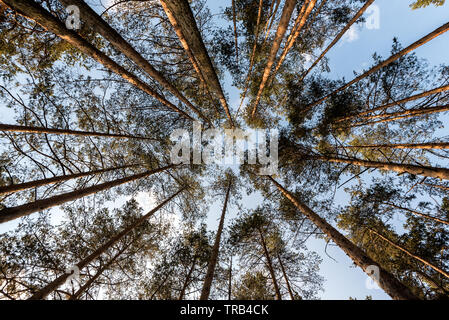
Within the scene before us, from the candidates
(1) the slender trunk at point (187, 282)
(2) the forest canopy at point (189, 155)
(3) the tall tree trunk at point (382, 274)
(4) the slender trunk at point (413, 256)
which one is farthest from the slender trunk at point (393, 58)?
(1) the slender trunk at point (187, 282)

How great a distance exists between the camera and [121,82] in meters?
7.41

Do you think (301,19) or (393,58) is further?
(393,58)

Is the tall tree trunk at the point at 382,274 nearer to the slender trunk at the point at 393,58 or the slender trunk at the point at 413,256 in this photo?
the slender trunk at the point at 413,256

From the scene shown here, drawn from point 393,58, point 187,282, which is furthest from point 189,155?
point 393,58

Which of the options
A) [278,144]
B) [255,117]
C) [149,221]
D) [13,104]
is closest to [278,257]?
[278,144]

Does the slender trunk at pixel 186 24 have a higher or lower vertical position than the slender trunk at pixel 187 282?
higher

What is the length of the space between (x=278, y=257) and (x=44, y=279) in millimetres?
8960

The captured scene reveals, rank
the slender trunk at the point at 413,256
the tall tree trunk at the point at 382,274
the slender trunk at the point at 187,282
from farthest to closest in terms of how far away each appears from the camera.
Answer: the slender trunk at the point at 187,282 → the slender trunk at the point at 413,256 → the tall tree trunk at the point at 382,274

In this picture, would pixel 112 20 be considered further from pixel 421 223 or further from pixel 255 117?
pixel 421 223

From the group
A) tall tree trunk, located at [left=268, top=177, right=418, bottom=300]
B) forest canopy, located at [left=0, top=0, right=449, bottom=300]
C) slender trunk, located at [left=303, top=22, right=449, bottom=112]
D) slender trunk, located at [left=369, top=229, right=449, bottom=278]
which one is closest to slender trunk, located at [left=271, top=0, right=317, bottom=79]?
forest canopy, located at [left=0, top=0, right=449, bottom=300]

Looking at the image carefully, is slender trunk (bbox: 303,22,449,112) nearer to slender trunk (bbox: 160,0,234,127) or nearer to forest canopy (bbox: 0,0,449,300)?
forest canopy (bbox: 0,0,449,300)

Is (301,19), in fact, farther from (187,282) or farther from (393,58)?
(187,282)

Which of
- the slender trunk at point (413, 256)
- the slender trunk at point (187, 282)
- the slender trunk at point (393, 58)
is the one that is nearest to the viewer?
the slender trunk at point (393, 58)

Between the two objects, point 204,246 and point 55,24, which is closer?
point 55,24
